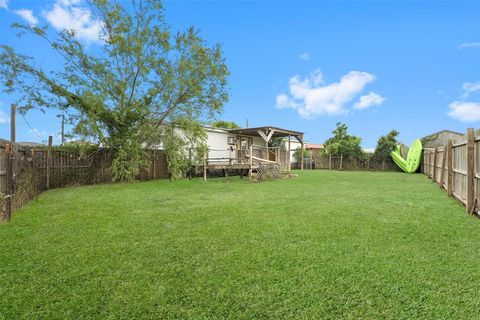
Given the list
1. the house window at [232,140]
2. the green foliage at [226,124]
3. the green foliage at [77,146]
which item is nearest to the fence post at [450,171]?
the green foliage at [77,146]

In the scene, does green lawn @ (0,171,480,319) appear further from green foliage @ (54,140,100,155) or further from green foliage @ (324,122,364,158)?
green foliage @ (324,122,364,158)

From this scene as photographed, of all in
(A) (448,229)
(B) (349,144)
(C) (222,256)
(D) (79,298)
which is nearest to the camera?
(D) (79,298)

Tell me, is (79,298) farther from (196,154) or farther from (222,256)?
(196,154)

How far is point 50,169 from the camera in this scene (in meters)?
10.7

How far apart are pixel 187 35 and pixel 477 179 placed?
1141 centimetres

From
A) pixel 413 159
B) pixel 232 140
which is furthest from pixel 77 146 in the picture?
pixel 413 159

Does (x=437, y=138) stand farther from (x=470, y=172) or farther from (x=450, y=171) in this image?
(x=470, y=172)

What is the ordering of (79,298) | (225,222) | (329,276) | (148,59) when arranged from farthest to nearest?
(148,59), (225,222), (329,276), (79,298)

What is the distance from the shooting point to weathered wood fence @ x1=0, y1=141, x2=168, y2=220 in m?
6.18

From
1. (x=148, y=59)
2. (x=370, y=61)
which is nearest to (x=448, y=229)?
(x=370, y=61)

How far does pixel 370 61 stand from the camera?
1348 centimetres

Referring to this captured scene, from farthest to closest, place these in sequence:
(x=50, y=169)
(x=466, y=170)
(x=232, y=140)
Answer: (x=232, y=140), (x=50, y=169), (x=466, y=170)

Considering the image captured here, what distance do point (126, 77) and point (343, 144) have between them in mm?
18930

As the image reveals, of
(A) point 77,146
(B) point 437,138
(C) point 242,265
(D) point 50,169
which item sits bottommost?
(C) point 242,265
